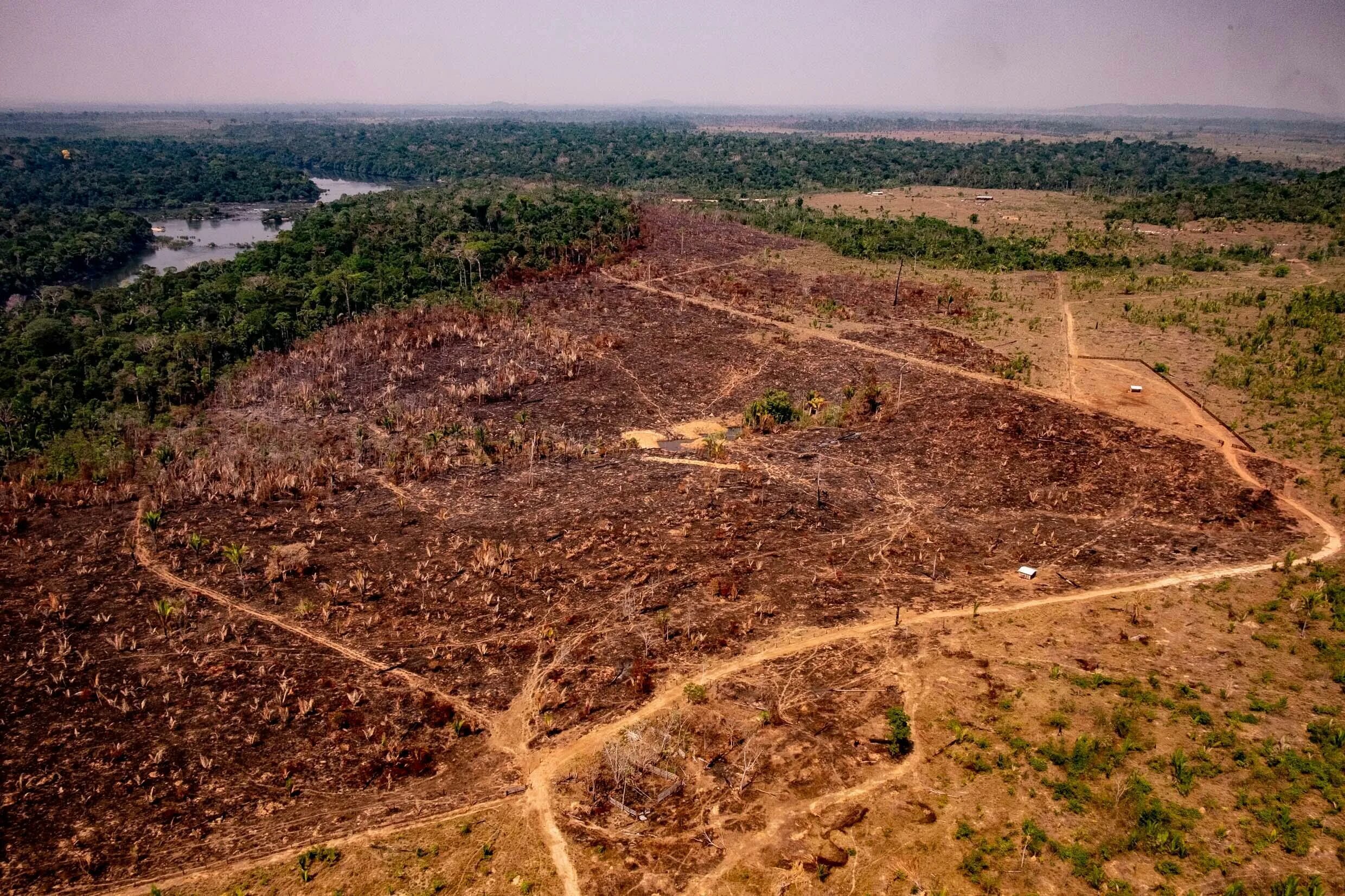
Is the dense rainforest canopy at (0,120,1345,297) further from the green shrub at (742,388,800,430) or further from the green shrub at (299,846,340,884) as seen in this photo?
the green shrub at (299,846,340,884)

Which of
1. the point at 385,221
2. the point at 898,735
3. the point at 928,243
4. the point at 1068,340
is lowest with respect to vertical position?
the point at 898,735

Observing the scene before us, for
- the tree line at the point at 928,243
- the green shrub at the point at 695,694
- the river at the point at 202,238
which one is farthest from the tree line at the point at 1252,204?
the river at the point at 202,238

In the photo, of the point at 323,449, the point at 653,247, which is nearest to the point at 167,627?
the point at 323,449

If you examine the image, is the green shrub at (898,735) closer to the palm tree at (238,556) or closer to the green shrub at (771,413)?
the palm tree at (238,556)

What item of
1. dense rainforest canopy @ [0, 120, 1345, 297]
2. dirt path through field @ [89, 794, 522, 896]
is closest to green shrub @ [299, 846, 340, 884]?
dirt path through field @ [89, 794, 522, 896]

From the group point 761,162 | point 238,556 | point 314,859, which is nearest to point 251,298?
point 238,556

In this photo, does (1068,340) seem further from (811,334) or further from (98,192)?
(98,192)

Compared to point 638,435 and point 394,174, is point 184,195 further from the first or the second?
point 638,435
